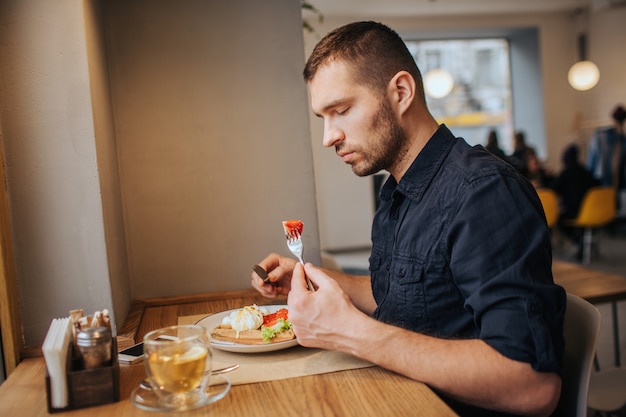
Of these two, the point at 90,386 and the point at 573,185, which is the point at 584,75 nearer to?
the point at 573,185

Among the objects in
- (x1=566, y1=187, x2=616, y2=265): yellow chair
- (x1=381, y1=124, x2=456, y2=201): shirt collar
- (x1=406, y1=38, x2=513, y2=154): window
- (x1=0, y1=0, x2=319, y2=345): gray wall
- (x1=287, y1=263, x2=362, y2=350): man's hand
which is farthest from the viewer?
(x1=406, y1=38, x2=513, y2=154): window

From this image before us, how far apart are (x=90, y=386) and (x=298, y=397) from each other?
1.21 feet

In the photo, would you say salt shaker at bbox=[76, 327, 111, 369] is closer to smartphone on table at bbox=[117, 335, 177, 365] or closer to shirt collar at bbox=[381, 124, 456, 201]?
smartphone on table at bbox=[117, 335, 177, 365]

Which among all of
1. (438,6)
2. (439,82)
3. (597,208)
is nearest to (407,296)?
(597,208)

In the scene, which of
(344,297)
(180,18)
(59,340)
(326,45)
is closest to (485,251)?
(344,297)

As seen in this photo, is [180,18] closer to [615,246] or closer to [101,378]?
[101,378]

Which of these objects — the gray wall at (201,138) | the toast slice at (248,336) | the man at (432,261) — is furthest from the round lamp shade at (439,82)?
the toast slice at (248,336)

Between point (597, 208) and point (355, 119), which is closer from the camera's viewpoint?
point (355, 119)

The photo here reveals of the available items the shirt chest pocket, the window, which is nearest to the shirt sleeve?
the shirt chest pocket

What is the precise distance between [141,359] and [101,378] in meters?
0.24

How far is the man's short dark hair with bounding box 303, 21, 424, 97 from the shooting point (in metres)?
1.38

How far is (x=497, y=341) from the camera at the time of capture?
104 cm

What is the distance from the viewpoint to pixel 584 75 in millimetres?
7836

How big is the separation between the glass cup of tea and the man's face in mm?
620
